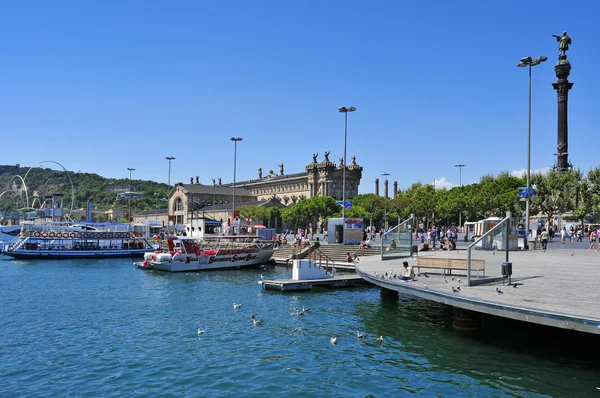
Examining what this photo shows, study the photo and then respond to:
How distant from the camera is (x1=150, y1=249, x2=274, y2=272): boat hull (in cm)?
4681

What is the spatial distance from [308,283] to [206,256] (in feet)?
57.3

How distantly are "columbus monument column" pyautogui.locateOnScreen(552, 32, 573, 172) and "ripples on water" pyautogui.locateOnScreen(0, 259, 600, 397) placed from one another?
7365cm

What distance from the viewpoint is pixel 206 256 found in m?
48.3

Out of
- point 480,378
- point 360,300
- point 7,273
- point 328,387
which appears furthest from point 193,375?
point 7,273

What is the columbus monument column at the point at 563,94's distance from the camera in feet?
295

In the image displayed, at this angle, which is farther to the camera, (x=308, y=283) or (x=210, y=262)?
(x=210, y=262)

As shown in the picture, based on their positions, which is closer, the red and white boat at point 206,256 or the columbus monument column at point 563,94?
the red and white boat at point 206,256

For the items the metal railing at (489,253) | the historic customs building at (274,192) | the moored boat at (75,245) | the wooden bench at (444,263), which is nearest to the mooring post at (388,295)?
the wooden bench at (444,263)

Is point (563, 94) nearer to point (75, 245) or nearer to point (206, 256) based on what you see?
point (206, 256)

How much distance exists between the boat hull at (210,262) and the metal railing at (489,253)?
31975 millimetres

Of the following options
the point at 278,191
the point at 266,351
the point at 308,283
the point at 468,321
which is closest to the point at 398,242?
the point at 308,283

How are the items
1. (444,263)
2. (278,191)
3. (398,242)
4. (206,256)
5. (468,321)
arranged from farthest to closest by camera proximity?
(278,191)
(206,256)
(398,242)
(444,263)
(468,321)

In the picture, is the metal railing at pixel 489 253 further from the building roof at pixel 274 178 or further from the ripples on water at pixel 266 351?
the building roof at pixel 274 178

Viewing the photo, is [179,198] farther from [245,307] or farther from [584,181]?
[245,307]
